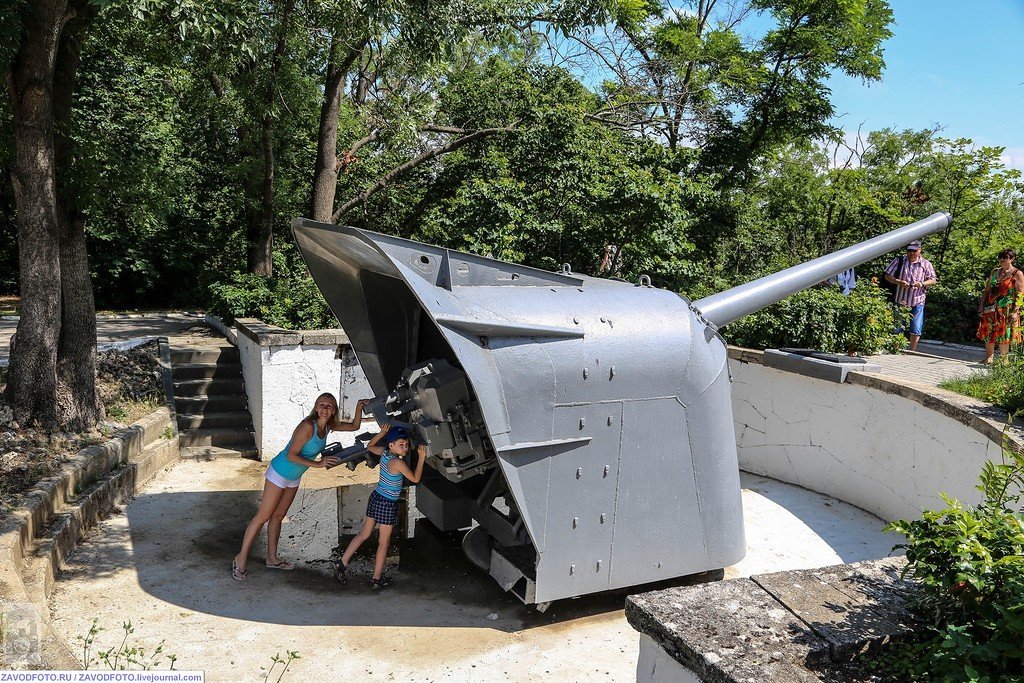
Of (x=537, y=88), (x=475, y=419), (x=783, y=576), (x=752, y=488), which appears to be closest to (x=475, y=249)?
(x=537, y=88)

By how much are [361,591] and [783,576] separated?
3440 millimetres

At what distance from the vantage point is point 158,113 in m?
14.2

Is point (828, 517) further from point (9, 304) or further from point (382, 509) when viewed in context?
point (9, 304)

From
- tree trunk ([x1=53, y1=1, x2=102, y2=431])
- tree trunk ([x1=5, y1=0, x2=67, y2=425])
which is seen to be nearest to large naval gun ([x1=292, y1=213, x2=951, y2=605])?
tree trunk ([x1=5, y1=0, x2=67, y2=425])

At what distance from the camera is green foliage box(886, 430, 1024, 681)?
2.16 metres

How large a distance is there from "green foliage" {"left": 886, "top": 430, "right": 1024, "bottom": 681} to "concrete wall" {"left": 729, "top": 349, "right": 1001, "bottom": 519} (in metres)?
4.06

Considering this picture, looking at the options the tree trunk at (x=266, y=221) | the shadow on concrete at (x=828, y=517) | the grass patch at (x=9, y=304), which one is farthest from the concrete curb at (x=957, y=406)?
the grass patch at (x=9, y=304)

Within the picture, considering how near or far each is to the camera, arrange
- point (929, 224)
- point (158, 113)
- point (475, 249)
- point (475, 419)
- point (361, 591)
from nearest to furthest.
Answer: point (475, 419)
point (361, 591)
point (929, 224)
point (475, 249)
point (158, 113)

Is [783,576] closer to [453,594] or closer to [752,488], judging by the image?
[453,594]

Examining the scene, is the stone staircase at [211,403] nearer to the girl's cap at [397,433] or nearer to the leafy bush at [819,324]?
the girl's cap at [397,433]

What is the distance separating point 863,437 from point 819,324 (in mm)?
1911

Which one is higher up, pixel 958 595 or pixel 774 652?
pixel 958 595

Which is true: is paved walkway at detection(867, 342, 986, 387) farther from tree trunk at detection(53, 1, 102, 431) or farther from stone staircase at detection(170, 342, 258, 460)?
tree trunk at detection(53, 1, 102, 431)

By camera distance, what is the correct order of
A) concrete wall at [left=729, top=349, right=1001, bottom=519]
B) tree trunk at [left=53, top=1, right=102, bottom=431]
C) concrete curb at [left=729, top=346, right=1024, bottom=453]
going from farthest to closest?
tree trunk at [left=53, top=1, right=102, bottom=431] < concrete wall at [left=729, top=349, right=1001, bottom=519] < concrete curb at [left=729, top=346, right=1024, bottom=453]
